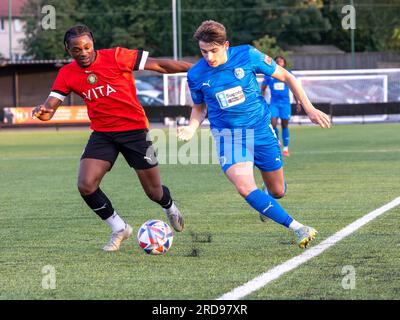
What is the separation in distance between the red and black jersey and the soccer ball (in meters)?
1.02

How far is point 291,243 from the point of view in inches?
348

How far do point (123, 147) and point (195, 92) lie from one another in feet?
2.81

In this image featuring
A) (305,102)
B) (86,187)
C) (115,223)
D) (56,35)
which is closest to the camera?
(305,102)

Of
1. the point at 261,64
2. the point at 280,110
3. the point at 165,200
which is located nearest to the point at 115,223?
the point at 165,200

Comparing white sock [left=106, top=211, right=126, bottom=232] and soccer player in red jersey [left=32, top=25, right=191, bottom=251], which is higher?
soccer player in red jersey [left=32, top=25, right=191, bottom=251]

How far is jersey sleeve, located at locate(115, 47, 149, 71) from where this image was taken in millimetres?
8945

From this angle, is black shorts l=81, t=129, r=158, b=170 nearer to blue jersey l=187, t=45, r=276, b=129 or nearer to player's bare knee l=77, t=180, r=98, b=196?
player's bare knee l=77, t=180, r=98, b=196

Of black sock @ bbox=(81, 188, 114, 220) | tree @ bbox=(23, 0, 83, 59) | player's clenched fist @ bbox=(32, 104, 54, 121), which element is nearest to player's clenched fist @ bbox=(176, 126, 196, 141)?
black sock @ bbox=(81, 188, 114, 220)

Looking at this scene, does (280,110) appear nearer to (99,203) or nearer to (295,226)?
(99,203)

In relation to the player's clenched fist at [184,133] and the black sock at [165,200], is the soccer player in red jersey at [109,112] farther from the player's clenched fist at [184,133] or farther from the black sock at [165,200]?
the player's clenched fist at [184,133]

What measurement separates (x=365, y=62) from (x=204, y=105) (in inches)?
2145

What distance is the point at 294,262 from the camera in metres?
7.76

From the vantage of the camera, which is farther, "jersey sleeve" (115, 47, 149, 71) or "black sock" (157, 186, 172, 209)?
"black sock" (157, 186, 172, 209)
